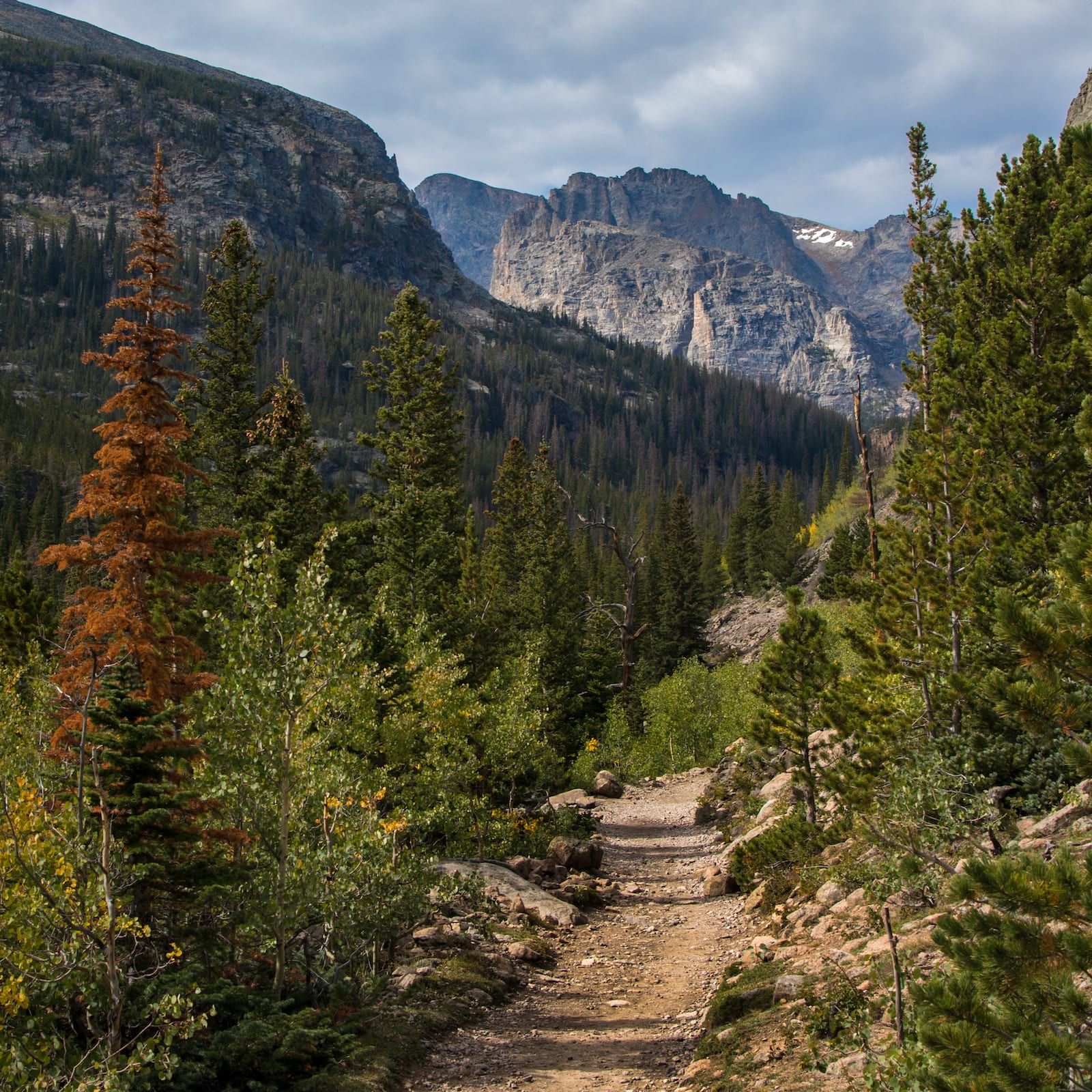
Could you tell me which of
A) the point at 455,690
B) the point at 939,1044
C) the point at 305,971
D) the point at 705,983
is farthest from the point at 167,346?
the point at 939,1044

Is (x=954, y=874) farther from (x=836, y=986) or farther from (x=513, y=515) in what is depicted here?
(x=513, y=515)

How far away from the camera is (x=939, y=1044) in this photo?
4.40 meters

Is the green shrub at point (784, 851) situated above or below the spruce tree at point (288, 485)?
below

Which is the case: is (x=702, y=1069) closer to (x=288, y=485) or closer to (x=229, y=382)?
(x=288, y=485)

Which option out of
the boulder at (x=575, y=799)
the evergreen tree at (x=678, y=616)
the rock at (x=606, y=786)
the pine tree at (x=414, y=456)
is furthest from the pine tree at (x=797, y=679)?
the evergreen tree at (x=678, y=616)

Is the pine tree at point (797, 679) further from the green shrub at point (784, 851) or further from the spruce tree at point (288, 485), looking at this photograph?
the spruce tree at point (288, 485)

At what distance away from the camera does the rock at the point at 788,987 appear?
8.83 meters

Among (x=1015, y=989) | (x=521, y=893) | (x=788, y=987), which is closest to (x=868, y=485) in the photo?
(x=521, y=893)

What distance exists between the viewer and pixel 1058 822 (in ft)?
Answer: 30.9

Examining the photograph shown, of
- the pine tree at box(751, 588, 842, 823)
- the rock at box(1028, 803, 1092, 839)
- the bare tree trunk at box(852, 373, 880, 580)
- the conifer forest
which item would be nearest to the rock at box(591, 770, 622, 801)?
the conifer forest

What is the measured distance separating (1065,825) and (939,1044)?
613 cm

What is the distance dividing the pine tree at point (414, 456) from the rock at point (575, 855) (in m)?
12.0

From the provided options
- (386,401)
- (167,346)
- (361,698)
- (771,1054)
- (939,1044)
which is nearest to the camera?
(939,1044)

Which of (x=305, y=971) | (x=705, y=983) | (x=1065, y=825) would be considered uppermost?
(x=1065, y=825)
